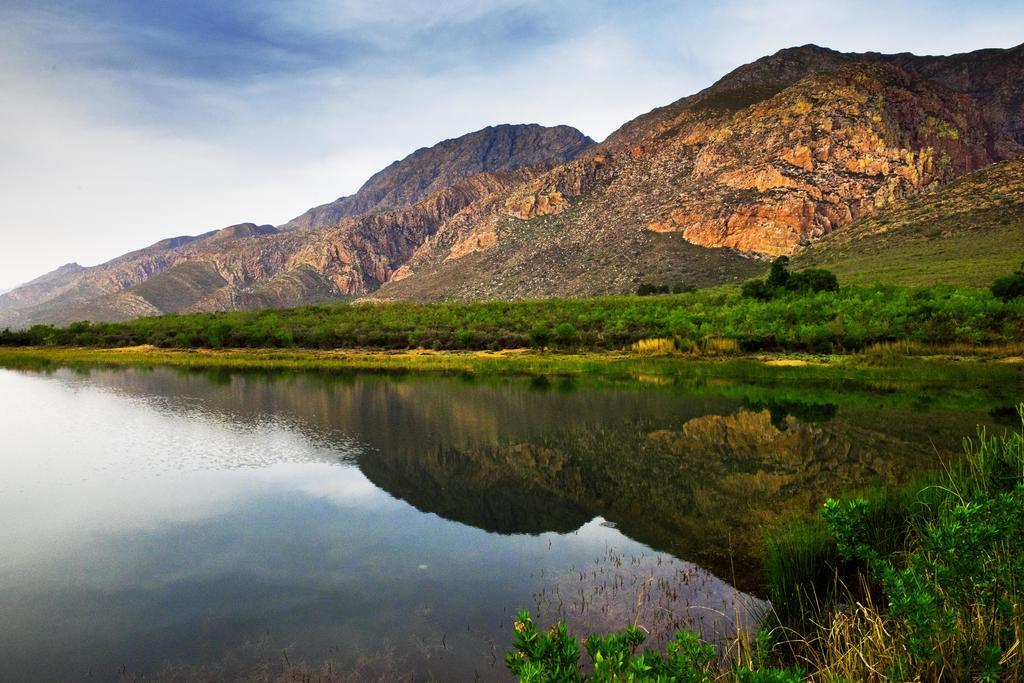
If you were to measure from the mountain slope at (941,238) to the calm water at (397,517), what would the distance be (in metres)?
39.9

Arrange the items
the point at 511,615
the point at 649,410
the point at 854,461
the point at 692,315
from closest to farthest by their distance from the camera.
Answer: the point at 511,615, the point at 854,461, the point at 649,410, the point at 692,315

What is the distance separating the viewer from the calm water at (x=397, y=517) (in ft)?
27.6

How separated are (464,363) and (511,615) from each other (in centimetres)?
3881

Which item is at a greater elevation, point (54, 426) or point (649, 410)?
point (54, 426)

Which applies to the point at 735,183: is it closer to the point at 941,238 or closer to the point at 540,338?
the point at 941,238

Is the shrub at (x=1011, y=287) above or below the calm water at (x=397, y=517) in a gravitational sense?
above

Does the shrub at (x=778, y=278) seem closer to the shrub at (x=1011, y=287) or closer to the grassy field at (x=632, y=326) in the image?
the grassy field at (x=632, y=326)

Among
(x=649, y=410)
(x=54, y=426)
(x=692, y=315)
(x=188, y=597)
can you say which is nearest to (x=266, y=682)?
(x=188, y=597)

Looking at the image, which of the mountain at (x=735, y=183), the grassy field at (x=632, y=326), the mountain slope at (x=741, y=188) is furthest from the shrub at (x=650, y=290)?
the grassy field at (x=632, y=326)

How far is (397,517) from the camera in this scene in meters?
14.1

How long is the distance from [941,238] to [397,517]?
85.9 m

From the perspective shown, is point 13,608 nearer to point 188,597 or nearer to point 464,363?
point 188,597

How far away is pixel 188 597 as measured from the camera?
9.66 metres

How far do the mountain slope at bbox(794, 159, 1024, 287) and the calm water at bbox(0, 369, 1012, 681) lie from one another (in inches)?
1570
